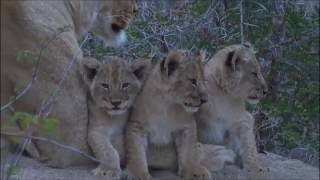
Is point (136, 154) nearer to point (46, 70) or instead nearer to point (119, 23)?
point (46, 70)

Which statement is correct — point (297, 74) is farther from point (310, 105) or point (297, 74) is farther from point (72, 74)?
point (72, 74)

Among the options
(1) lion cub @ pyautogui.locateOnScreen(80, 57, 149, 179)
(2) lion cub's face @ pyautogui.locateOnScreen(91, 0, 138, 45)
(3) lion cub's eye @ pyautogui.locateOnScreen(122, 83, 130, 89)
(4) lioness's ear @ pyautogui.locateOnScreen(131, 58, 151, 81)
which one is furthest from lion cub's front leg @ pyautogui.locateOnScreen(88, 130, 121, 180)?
(2) lion cub's face @ pyautogui.locateOnScreen(91, 0, 138, 45)

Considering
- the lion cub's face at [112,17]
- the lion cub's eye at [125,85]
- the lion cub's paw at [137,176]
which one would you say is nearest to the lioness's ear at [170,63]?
the lion cub's eye at [125,85]

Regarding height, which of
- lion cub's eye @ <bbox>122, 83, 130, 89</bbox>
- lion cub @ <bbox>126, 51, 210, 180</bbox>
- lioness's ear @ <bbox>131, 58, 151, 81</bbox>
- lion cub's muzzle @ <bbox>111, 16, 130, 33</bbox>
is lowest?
lion cub @ <bbox>126, 51, 210, 180</bbox>

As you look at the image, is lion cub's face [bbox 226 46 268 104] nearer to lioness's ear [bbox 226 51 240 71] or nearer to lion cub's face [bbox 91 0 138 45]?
lioness's ear [bbox 226 51 240 71]

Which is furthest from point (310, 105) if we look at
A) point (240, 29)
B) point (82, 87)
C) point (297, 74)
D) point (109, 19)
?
point (82, 87)

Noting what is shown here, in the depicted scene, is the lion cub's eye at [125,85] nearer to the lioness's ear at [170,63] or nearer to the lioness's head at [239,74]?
the lioness's ear at [170,63]

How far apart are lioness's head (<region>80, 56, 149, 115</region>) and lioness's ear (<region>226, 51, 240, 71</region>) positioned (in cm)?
49

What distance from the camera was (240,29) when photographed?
6652 mm

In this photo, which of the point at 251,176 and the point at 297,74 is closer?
the point at 251,176

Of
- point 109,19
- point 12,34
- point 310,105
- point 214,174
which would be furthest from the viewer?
point 310,105

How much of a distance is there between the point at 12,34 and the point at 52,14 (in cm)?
28

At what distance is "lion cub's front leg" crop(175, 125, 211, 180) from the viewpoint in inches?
175

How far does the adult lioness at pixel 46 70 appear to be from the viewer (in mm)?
4328
